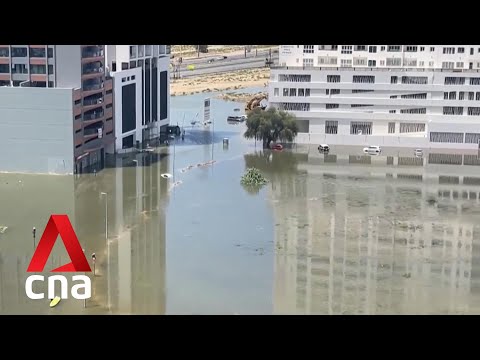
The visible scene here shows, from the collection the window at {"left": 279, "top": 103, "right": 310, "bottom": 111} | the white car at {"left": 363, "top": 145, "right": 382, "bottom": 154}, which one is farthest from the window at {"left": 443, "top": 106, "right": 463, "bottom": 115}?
the window at {"left": 279, "top": 103, "right": 310, "bottom": 111}

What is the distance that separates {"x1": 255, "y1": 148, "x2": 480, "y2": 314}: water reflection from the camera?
18.2ft

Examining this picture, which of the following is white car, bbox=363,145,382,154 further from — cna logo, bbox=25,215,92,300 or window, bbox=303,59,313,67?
cna logo, bbox=25,215,92,300

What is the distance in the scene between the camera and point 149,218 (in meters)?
7.48

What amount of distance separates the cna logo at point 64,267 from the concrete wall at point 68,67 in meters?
3.63

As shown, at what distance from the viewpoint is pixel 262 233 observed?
7027 millimetres

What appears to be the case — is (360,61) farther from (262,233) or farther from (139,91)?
(262,233)

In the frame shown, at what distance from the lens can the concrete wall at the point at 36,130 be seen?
891cm

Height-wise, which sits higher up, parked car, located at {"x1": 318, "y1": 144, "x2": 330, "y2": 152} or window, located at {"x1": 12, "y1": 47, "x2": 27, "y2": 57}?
window, located at {"x1": 12, "y1": 47, "x2": 27, "y2": 57}

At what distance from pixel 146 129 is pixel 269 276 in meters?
5.99

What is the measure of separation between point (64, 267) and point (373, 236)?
9.06 feet

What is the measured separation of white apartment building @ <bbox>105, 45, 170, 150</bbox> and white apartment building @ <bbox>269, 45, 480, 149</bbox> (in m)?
1.73

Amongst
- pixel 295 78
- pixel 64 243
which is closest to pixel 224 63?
pixel 295 78

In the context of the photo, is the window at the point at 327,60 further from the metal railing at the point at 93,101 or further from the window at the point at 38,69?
the window at the point at 38,69

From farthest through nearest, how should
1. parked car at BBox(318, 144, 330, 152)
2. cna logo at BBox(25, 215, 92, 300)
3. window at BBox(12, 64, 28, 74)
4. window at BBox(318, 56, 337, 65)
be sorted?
1. window at BBox(318, 56, 337, 65)
2. parked car at BBox(318, 144, 330, 152)
3. window at BBox(12, 64, 28, 74)
4. cna logo at BBox(25, 215, 92, 300)
